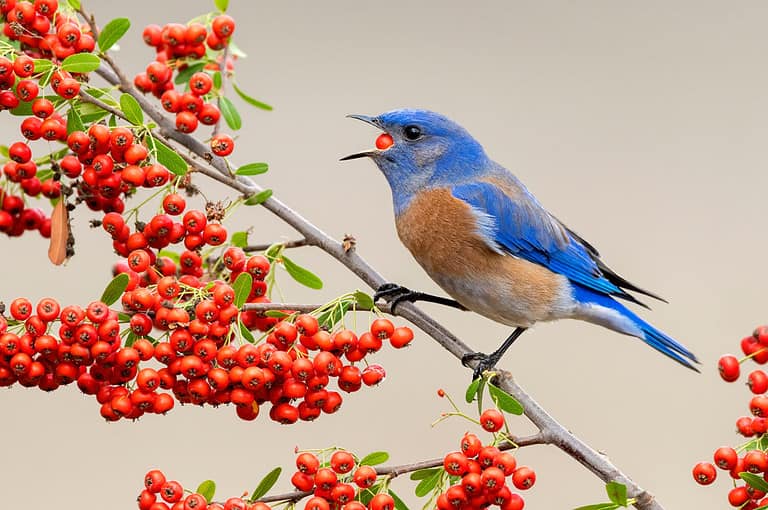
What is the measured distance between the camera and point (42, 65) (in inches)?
95.6

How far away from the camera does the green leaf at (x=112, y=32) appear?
106 inches

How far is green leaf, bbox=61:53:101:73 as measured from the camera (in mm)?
2455

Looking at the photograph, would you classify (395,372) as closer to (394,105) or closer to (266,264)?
(394,105)

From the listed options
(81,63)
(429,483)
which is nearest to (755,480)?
(429,483)

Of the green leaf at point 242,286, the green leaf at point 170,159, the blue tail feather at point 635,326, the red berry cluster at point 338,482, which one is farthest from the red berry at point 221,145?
the blue tail feather at point 635,326

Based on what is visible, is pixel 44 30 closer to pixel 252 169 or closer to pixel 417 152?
pixel 252 169

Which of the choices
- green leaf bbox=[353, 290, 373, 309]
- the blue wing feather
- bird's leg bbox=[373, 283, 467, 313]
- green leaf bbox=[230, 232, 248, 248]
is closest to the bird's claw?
bird's leg bbox=[373, 283, 467, 313]

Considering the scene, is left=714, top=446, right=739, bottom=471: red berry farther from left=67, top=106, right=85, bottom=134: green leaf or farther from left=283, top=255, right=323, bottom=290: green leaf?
left=67, top=106, right=85, bottom=134: green leaf

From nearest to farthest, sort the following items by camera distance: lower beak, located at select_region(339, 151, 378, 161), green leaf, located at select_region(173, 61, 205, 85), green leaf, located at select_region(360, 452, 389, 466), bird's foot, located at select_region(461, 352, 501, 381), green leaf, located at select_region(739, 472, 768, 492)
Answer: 1. green leaf, located at select_region(739, 472, 768, 492)
2. green leaf, located at select_region(360, 452, 389, 466)
3. bird's foot, located at select_region(461, 352, 501, 381)
4. green leaf, located at select_region(173, 61, 205, 85)
5. lower beak, located at select_region(339, 151, 378, 161)

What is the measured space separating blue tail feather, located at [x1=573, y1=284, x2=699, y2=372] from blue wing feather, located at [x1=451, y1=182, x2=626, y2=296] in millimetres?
39

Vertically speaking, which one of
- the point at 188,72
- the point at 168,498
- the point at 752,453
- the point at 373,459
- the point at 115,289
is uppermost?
the point at 188,72

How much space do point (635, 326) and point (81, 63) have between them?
215 centimetres

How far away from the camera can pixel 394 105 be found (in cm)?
693

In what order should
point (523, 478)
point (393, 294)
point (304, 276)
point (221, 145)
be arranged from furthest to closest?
point (304, 276), point (393, 294), point (221, 145), point (523, 478)
